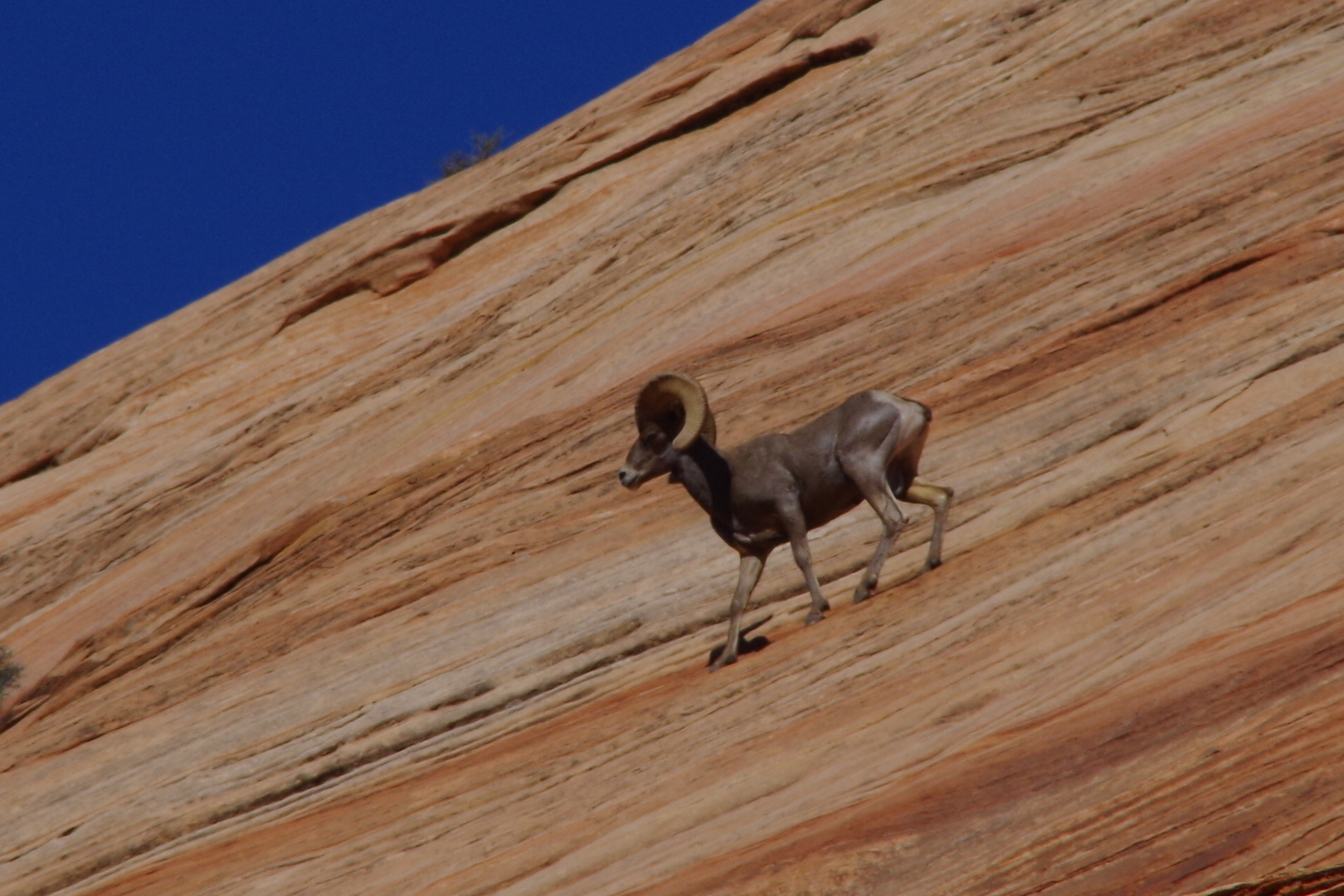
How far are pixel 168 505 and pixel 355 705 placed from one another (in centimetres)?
515

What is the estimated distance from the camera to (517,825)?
11.9 metres

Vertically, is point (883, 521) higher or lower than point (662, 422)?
lower

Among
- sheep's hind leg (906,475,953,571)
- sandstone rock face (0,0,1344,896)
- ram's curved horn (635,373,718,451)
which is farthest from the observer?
ram's curved horn (635,373,718,451)

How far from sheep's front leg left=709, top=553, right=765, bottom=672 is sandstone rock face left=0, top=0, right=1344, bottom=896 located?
13.1 inches

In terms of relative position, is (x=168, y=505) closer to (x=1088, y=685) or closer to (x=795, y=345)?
(x=795, y=345)

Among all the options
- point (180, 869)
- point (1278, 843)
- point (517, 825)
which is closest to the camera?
A: point (1278, 843)

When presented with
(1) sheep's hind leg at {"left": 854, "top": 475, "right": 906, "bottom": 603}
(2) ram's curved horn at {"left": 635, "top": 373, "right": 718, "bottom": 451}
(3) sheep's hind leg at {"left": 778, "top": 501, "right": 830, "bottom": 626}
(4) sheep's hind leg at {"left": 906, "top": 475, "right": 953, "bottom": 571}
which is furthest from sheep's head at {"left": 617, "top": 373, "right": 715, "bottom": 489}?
(4) sheep's hind leg at {"left": 906, "top": 475, "right": 953, "bottom": 571}

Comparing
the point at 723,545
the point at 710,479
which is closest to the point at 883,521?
the point at 710,479

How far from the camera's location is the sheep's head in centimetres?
1284

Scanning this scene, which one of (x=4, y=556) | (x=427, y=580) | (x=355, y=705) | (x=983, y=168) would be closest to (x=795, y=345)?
(x=983, y=168)

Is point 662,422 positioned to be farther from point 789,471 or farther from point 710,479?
point 789,471

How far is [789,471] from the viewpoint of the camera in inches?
500

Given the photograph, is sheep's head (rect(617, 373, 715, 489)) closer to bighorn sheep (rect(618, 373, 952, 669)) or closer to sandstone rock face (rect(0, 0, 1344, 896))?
bighorn sheep (rect(618, 373, 952, 669))

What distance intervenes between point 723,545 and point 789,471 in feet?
5.68
